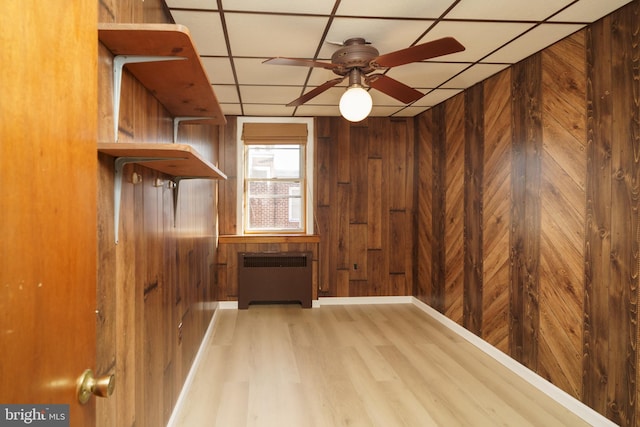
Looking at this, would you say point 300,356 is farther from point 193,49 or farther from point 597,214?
point 193,49

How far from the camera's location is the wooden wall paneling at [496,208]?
125 inches

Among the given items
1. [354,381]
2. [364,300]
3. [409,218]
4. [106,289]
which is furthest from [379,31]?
[364,300]

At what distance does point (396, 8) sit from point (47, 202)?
2.14 m

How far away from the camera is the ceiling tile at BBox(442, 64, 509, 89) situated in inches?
123

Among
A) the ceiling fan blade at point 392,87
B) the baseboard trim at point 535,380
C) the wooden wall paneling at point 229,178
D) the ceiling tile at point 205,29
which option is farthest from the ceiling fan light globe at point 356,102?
the wooden wall paneling at point 229,178

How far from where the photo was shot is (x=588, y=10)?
2170 millimetres

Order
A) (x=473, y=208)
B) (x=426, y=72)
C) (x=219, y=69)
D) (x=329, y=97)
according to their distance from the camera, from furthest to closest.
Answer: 1. (x=329, y=97)
2. (x=473, y=208)
3. (x=426, y=72)
4. (x=219, y=69)

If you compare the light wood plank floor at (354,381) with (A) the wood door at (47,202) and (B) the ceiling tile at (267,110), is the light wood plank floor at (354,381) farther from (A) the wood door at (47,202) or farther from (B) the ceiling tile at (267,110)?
(B) the ceiling tile at (267,110)

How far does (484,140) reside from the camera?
351cm

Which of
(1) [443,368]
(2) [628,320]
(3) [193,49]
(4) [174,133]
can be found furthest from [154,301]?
(2) [628,320]

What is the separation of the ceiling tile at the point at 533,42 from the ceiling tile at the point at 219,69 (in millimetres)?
2101

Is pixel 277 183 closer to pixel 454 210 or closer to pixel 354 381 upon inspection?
pixel 454 210

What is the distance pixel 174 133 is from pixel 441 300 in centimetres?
344

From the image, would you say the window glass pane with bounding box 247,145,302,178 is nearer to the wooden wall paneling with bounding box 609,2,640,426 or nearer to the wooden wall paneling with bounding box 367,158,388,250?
the wooden wall paneling with bounding box 367,158,388,250
